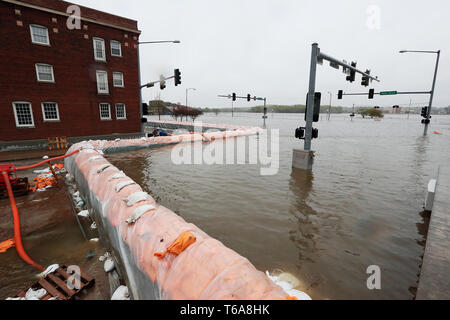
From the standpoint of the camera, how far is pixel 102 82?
2052 cm

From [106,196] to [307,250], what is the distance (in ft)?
15.6

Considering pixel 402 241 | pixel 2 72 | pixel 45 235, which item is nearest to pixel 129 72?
pixel 2 72

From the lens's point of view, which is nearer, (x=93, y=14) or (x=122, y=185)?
(x=122, y=185)

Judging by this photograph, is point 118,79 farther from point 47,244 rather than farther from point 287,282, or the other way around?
point 287,282

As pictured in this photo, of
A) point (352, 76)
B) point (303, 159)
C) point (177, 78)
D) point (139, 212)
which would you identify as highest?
point (177, 78)

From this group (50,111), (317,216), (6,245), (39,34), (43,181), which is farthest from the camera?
(50,111)

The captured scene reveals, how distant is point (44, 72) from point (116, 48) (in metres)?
6.58

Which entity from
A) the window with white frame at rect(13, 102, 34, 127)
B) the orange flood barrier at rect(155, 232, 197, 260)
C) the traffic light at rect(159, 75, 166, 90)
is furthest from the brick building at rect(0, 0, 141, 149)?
the orange flood barrier at rect(155, 232, 197, 260)

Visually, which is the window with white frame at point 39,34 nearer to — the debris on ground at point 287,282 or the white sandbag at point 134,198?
the white sandbag at point 134,198

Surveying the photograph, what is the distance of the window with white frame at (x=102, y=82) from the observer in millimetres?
20206

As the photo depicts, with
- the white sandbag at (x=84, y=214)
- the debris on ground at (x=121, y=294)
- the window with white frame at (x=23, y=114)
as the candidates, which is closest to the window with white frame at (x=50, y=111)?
the window with white frame at (x=23, y=114)

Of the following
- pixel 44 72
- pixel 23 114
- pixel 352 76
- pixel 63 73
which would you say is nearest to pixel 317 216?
pixel 352 76

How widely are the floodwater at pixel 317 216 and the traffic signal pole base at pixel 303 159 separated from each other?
485mm
